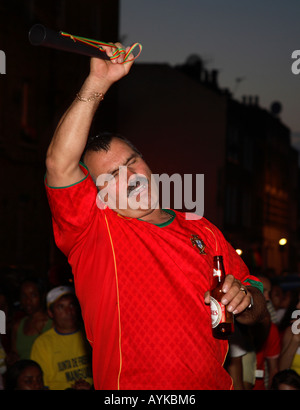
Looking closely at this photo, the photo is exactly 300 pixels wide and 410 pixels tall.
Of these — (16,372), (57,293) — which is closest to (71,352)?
(16,372)

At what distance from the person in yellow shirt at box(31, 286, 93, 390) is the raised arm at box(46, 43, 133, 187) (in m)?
4.04

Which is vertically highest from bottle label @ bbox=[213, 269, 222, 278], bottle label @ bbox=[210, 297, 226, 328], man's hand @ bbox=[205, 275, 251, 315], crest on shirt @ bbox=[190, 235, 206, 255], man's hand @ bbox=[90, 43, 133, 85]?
man's hand @ bbox=[90, 43, 133, 85]

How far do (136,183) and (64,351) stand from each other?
13.4 ft

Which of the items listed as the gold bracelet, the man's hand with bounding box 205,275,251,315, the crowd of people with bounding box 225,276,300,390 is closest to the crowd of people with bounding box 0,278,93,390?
the crowd of people with bounding box 225,276,300,390

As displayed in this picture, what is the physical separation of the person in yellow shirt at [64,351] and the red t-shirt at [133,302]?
11.9 feet

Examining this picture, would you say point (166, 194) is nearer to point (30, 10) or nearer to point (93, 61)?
point (93, 61)

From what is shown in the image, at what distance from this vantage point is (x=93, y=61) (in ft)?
10.8

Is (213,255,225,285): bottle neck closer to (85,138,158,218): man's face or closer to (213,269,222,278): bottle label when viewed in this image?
(213,269,222,278): bottle label

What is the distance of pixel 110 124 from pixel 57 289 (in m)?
18.3

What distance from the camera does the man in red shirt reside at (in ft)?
10.6

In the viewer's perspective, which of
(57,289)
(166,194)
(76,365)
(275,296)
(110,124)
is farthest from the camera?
(110,124)
